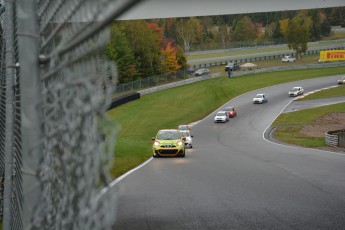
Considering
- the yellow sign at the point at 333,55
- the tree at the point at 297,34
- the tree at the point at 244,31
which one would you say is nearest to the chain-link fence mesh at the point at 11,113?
the yellow sign at the point at 333,55

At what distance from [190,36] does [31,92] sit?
441 feet

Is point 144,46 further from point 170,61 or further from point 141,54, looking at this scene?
point 170,61

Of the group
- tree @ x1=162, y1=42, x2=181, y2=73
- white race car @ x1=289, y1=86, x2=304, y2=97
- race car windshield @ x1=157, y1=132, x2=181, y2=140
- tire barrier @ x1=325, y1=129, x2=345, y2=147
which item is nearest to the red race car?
white race car @ x1=289, y1=86, x2=304, y2=97

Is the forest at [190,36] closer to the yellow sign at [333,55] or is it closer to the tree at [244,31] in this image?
the tree at [244,31]

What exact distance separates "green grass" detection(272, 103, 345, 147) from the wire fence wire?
32756 mm

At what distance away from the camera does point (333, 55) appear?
9669cm

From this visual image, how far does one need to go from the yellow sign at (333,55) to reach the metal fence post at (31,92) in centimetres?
9683

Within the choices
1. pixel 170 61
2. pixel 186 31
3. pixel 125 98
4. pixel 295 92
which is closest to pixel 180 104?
pixel 125 98

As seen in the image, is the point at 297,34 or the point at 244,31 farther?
the point at 244,31

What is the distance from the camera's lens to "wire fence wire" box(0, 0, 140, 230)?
81.9 inches

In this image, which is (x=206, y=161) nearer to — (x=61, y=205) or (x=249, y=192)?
(x=249, y=192)

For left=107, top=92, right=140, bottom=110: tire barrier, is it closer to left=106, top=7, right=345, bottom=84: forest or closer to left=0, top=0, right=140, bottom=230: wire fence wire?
left=106, top=7, right=345, bottom=84: forest

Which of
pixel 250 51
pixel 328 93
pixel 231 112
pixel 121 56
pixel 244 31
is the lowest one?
pixel 231 112

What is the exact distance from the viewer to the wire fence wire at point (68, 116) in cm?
208
